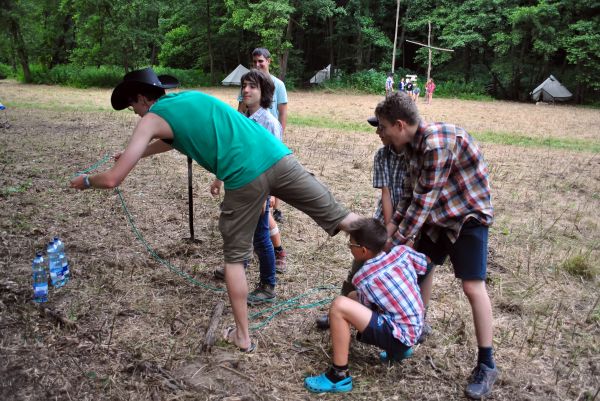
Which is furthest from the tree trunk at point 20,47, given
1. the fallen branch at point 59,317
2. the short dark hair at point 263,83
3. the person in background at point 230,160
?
the person in background at point 230,160

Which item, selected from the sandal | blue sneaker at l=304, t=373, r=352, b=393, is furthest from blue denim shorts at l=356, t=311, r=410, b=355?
the sandal

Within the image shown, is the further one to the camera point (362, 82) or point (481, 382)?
point (362, 82)

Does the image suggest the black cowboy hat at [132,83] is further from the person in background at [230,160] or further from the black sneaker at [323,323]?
the black sneaker at [323,323]

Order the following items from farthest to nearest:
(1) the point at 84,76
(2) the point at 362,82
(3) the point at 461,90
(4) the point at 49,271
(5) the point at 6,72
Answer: (5) the point at 6,72
(2) the point at 362,82
(3) the point at 461,90
(1) the point at 84,76
(4) the point at 49,271

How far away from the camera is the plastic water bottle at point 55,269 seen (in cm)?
368

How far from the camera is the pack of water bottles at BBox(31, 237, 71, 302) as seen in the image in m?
3.44

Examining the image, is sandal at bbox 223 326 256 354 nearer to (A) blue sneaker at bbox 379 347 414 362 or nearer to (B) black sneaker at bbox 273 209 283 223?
(A) blue sneaker at bbox 379 347 414 362

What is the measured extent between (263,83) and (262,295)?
5.59 ft

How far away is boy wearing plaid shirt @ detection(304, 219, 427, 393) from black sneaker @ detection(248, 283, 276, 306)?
42.2 inches

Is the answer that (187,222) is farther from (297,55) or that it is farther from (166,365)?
(297,55)

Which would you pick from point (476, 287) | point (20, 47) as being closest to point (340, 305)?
point (476, 287)

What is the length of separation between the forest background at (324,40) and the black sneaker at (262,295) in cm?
2756

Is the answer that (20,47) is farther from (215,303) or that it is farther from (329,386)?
(329,386)

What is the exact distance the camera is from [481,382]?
267 cm
